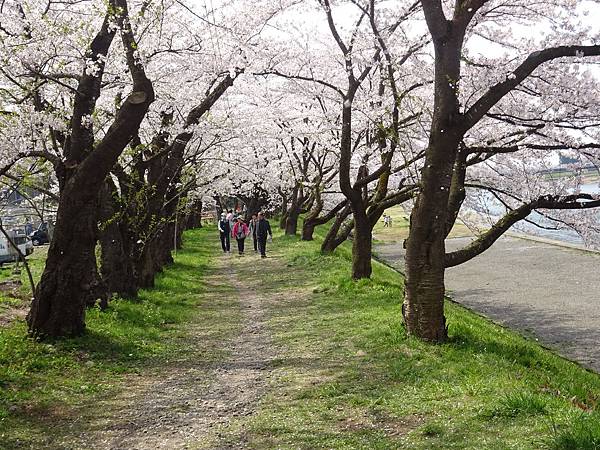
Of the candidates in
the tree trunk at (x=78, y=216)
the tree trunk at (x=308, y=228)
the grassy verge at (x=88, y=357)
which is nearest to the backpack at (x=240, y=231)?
the tree trunk at (x=308, y=228)

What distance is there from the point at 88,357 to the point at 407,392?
171 inches

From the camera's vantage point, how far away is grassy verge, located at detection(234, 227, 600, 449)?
532 centimetres

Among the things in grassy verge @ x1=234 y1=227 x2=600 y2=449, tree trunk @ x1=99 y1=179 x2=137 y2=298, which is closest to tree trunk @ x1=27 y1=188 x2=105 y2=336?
grassy verge @ x1=234 y1=227 x2=600 y2=449

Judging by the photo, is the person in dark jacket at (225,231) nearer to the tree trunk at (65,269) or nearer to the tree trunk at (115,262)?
the tree trunk at (115,262)

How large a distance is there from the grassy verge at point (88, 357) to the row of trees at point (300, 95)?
1.77 ft

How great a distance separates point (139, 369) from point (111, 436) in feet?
8.14

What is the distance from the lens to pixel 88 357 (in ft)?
28.0

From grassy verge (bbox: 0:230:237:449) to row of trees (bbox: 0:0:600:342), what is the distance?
54cm

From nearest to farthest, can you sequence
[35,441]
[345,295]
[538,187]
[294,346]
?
[35,441], [294,346], [538,187], [345,295]

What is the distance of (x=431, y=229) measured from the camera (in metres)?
8.51

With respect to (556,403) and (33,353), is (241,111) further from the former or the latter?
(556,403)

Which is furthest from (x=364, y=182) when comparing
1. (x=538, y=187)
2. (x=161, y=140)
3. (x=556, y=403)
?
(x=556, y=403)

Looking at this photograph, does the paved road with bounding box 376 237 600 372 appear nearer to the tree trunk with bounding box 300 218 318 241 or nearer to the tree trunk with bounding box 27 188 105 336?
the tree trunk with bounding box 300 218 318 241

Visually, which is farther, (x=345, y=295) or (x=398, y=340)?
(x=345, y=295)
